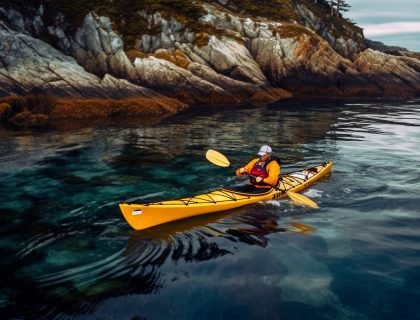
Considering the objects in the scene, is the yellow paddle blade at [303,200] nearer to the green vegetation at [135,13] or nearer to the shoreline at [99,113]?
the shoreline at [99,113]

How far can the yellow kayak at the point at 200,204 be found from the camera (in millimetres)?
9586

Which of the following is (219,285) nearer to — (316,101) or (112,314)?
(112,314)

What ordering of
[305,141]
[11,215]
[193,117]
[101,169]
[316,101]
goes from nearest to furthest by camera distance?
[11,215] < [101,169] < [305,141] < [193,117] < [316,101]

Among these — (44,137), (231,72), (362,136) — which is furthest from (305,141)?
(231,72)

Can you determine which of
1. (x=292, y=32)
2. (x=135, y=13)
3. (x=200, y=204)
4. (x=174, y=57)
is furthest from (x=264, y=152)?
(x=135, y=13)

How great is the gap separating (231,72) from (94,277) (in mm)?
33707

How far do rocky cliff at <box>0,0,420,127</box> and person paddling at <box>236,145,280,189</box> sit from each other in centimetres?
1985

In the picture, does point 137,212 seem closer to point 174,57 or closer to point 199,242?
point 199,242

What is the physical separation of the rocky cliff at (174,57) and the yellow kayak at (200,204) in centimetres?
1997

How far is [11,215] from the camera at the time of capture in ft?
35.4

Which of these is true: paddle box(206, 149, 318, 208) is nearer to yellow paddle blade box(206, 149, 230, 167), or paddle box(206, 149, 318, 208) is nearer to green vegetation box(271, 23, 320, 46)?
yellow paddle blade box(206, 149, 230, 167)

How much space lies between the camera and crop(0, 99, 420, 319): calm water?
6879mm

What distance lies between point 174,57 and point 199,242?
31.5 meters

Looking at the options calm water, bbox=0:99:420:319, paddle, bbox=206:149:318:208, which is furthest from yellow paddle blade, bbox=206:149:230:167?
calm water, bbox=0:99:420:319
